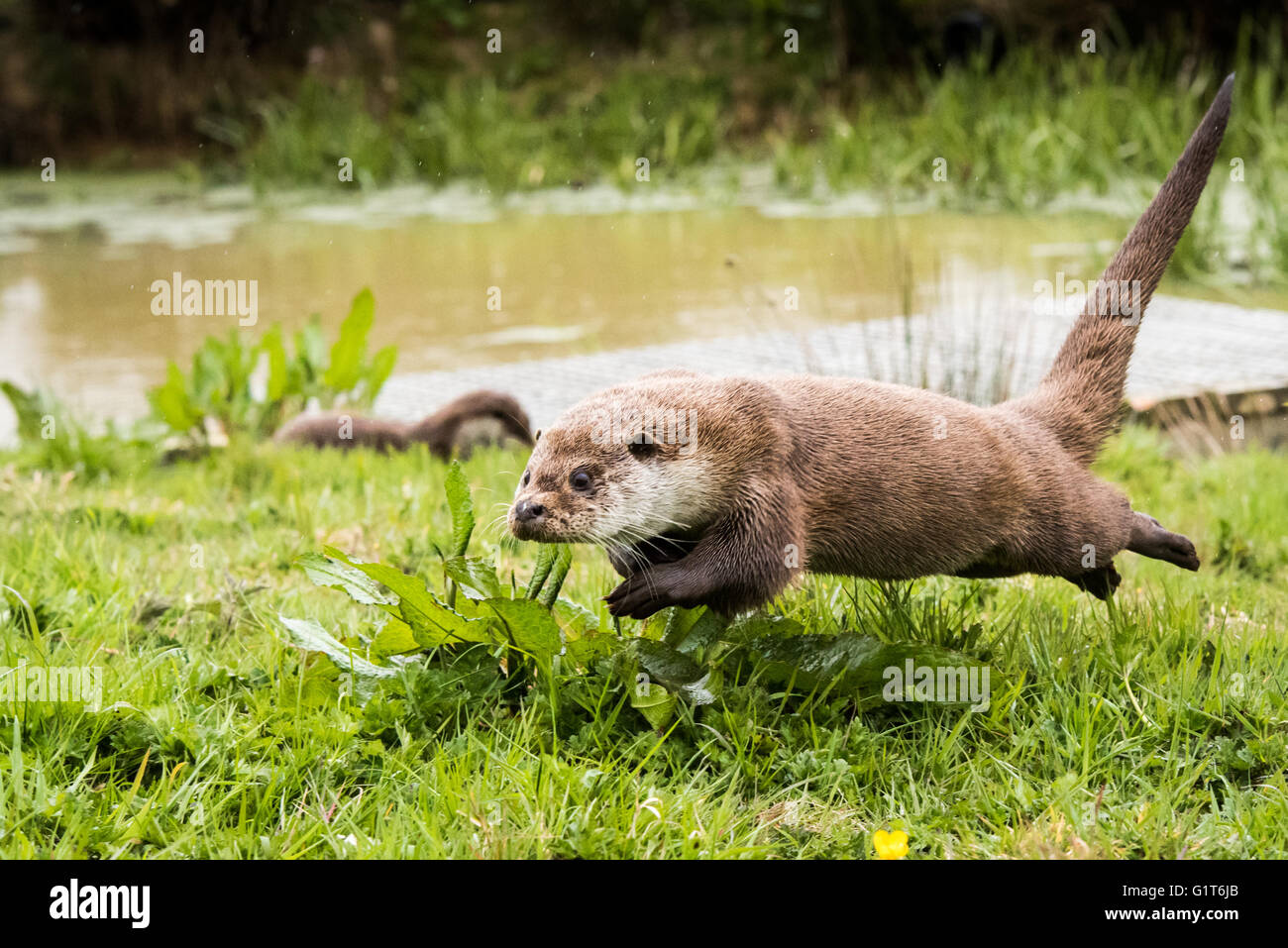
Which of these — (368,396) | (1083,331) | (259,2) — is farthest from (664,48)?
(1083,331)

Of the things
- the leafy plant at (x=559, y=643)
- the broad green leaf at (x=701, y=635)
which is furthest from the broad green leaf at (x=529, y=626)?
the broad green leaf at (x=701, y=635)

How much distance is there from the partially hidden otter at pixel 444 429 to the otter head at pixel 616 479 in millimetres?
3156

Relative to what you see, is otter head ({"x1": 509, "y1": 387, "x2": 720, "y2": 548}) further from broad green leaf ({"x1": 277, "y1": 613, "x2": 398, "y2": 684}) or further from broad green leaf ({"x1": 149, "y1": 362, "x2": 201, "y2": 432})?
broad green leaf ({"x1": 149, "y1": 362, "x2": 201, "y2": 432})

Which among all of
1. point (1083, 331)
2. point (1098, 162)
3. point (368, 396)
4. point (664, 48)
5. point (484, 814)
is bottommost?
point (484, 814)

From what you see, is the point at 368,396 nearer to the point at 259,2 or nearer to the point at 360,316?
the point at 360,316

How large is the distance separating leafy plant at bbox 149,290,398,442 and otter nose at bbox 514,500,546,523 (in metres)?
3.51

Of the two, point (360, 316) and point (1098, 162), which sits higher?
point (1098, 162)

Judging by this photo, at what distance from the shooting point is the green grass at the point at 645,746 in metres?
2.58

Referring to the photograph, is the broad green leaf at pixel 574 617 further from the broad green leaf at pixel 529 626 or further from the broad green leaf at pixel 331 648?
the broad green leaf at pixel 331 648

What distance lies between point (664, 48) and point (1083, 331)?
15.2 metres

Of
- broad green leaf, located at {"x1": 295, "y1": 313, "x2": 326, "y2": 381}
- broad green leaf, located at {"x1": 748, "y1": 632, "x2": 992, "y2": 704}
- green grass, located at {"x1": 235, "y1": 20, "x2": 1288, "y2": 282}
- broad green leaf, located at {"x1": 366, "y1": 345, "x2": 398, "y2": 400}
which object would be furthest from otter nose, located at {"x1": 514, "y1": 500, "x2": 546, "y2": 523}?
green grass, located at {"x1": 235, "y1": 20, "x2": 1288, "y2": 282}

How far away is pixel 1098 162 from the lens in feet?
37.5

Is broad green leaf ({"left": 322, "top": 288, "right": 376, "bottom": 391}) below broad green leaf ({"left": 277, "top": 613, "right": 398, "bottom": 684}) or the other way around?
the other way around

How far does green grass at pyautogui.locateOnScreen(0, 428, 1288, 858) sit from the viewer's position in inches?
102
